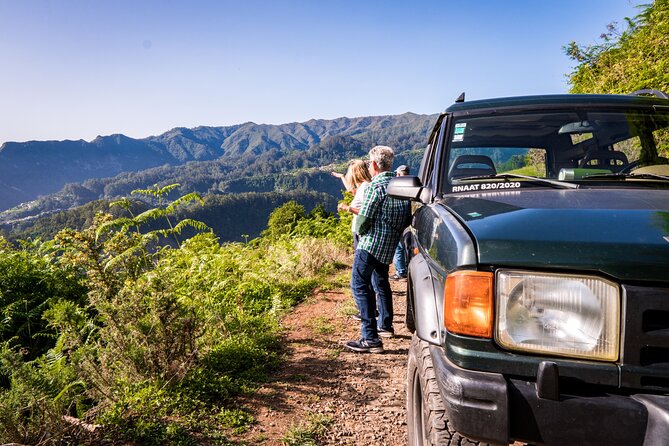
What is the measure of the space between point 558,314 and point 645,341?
0.26 m

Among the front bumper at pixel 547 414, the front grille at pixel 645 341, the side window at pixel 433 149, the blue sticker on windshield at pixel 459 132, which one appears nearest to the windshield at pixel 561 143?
the blue sticker on windshield at pixel 459 132

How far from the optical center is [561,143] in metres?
2.91

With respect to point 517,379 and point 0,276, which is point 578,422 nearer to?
point 517,379

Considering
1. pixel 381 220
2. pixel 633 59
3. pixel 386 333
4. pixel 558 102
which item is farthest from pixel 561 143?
pixel 633 59

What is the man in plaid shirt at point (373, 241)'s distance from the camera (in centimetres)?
403

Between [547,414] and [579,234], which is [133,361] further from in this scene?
[579,234]

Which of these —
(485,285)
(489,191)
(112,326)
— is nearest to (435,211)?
(489,191)

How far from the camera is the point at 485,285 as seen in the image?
143cm

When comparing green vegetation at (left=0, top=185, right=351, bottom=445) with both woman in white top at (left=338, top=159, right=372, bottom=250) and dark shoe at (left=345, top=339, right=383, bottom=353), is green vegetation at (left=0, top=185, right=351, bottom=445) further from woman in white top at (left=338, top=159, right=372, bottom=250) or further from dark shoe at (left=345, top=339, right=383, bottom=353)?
woman in white top at (left=338, top=159, right=372, bottom=250)

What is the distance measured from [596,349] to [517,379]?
0.28 metres

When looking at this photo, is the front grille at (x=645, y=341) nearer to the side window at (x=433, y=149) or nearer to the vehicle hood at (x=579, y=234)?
the vehicle hood at (x=579, y=234)

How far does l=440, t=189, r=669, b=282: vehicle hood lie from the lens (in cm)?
130

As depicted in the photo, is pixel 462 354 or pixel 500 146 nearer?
pixel 462 354

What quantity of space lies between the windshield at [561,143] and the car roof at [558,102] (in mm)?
58
